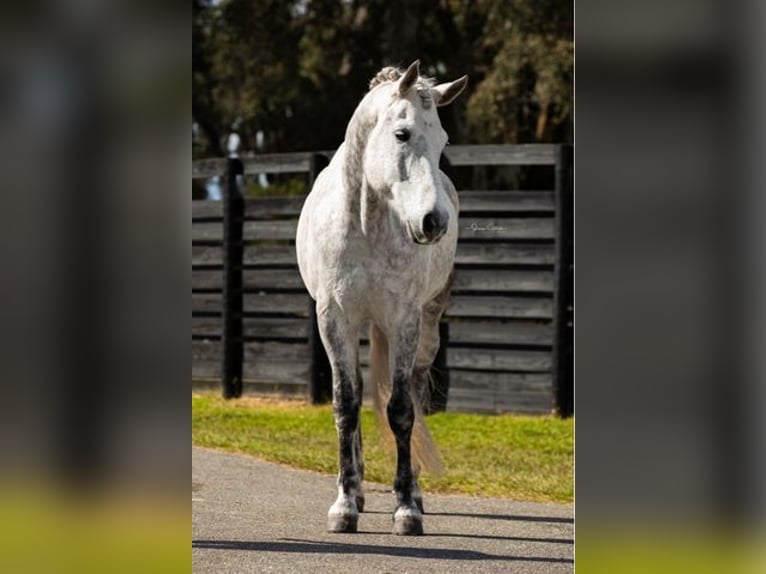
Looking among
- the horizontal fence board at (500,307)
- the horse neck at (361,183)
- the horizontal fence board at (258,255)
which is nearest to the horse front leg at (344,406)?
the horse neck at (361,183)

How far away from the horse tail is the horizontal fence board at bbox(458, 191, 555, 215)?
13.0 ft

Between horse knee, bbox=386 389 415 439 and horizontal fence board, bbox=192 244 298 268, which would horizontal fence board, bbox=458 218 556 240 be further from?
horse knee, bbox=386 389 415 439

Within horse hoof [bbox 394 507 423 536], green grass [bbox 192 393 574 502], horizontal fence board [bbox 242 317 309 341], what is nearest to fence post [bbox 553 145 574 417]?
green grass [bbox 192 393 574 502]

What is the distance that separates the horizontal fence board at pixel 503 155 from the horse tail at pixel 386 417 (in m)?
3.83

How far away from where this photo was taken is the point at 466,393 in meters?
9.01

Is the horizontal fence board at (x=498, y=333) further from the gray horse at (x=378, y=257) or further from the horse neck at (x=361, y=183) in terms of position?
the horse neck at (x=361, y=183)

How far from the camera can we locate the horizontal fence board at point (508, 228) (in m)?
8.85

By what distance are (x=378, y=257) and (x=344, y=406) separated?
68 centimetres
